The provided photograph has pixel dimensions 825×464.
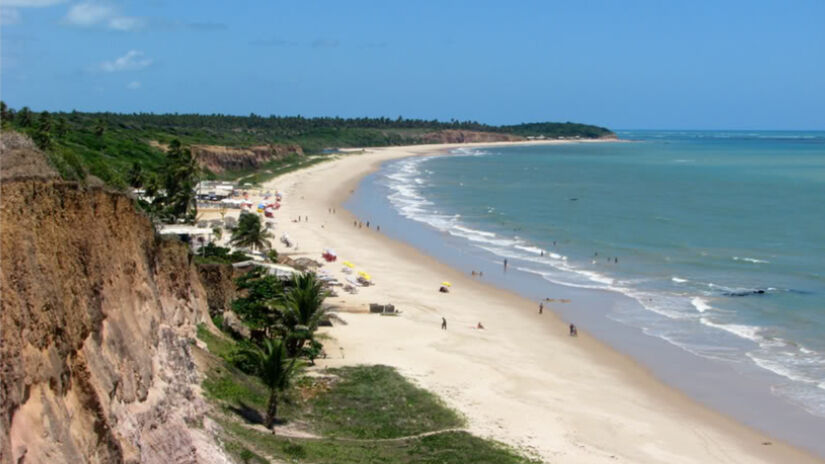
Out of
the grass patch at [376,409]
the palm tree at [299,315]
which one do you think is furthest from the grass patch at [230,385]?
the palm tree at [299,315]

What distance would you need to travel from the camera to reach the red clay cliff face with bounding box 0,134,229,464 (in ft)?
34.8

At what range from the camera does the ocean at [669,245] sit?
33.0 metres

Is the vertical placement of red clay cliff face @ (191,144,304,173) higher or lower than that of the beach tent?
higher

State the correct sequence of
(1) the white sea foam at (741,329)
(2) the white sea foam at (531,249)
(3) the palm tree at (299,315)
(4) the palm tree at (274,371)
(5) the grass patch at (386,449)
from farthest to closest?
1. (2) the white sea foam at (531,249)
2. (1) the white sea foam at (741,329)
3. (3) the palm tree at (299,315)
4. (4) the palm tree at (274,371)
5. (5) the grass patch at (386,449)

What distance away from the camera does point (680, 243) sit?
56.0m

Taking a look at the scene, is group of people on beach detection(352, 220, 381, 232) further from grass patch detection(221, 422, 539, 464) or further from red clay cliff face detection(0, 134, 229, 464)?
red clay cliff face detection(0, 134, 229, 464)

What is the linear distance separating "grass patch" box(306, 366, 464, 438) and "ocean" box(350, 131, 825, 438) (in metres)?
11.6

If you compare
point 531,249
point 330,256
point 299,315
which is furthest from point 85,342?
point 531,249

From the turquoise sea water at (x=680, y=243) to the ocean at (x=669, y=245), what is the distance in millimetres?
99

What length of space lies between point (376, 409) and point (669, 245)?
37.7m

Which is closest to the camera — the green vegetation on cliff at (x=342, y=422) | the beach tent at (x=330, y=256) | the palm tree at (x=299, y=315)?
the green vegetation on cliff at (x=342, y=422)

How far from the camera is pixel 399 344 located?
29.9m

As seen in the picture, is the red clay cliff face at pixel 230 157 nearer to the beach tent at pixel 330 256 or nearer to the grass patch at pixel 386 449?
the beach tent at pixel 330 256

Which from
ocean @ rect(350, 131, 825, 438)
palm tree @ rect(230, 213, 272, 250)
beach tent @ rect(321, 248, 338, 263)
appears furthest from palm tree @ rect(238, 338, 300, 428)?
beach tent @ rect(321, 248, 338, 263)
